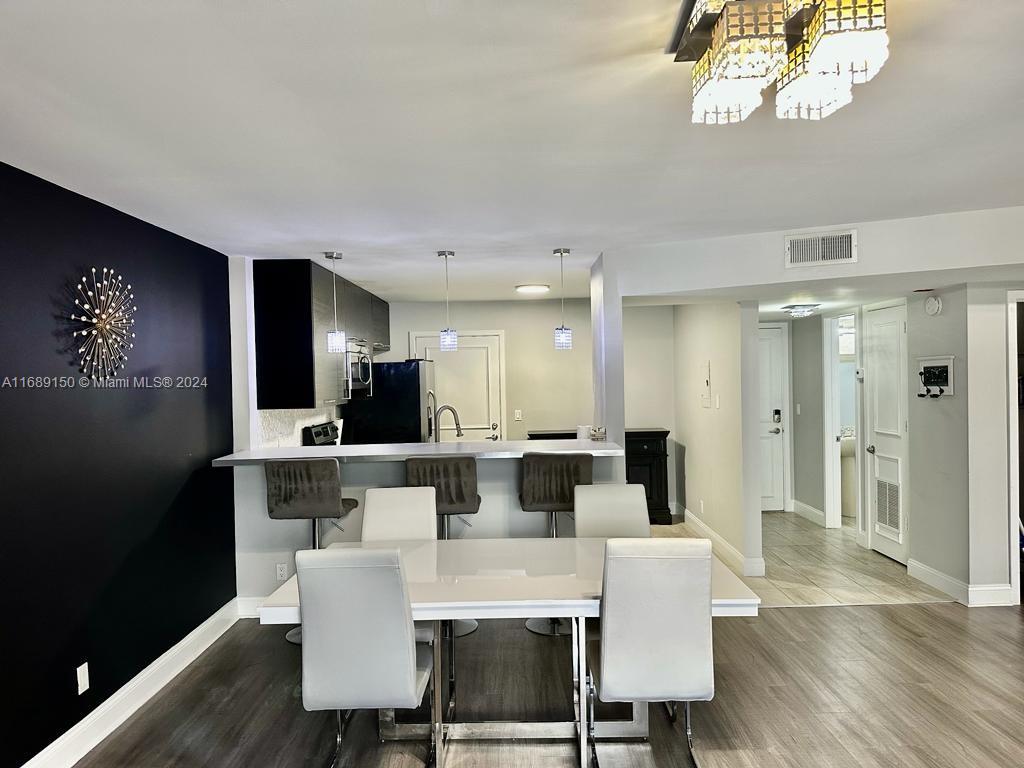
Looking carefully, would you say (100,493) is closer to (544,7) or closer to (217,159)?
(217,159)

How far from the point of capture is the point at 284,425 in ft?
17.1

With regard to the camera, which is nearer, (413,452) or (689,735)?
(689,735)

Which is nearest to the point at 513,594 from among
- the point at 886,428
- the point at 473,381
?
the point at 886,428

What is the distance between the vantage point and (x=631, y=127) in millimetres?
2260

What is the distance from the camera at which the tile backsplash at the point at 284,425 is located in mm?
4781

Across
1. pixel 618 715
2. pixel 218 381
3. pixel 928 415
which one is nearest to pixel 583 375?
pixel 928 415

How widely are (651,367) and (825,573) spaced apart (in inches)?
110

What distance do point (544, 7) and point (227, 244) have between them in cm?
312

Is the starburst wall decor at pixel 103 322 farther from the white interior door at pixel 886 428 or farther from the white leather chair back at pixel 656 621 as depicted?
the white interior door at pixel 886 428

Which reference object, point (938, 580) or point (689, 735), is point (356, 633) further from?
point (938, 580)

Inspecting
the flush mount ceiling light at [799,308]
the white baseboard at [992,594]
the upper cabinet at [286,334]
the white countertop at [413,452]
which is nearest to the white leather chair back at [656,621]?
the white countertop at [413,452]

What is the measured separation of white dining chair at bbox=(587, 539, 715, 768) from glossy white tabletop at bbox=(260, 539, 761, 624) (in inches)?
4.6

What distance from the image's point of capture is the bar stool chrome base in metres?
4.10

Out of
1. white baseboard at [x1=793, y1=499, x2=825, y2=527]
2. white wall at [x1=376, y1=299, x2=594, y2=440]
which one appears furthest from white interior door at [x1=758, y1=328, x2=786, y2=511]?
white wall at [x1=376, y1=299, x2=594, y2=440]
